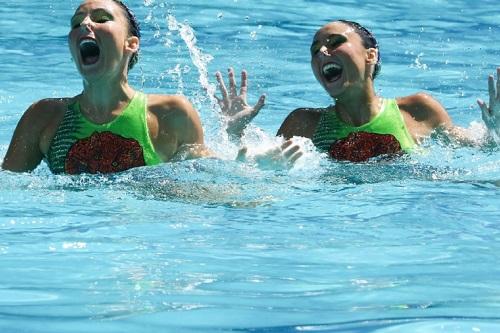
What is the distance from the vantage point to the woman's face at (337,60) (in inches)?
233

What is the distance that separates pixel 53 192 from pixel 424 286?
2.09m

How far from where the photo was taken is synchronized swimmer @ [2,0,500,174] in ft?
17.7

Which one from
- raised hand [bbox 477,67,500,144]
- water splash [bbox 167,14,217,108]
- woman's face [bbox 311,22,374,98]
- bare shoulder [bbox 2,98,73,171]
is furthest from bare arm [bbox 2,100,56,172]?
water splash [bbox 167,14,217,108]

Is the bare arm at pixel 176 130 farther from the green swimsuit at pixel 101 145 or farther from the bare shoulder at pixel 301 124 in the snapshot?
the bare shoulder at pixel 301 124

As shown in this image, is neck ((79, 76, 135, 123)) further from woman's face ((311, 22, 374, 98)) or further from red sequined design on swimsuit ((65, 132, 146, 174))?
woman's face ((311, 22, 374, 98))

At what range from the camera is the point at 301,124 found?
6137 mm

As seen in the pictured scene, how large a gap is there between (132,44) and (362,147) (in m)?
1.38

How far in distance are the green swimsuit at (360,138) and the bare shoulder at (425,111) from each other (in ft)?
0.55

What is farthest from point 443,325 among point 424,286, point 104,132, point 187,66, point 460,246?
point 187,66

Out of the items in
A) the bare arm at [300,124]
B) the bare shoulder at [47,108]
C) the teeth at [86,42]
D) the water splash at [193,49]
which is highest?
the teeth at [86,42]

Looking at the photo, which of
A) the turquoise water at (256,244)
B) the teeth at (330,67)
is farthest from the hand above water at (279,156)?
the teeth at (330,67)

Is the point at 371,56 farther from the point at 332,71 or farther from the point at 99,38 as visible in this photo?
the point at 99,38

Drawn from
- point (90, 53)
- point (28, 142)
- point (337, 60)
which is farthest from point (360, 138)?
point (28, 142)

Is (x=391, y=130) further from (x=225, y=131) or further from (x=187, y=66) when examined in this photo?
(x=187, y=66)
